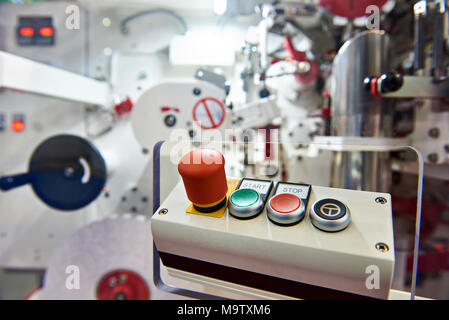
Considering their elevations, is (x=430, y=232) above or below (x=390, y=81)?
below

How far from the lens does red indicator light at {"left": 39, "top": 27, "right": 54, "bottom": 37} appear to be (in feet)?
4.81

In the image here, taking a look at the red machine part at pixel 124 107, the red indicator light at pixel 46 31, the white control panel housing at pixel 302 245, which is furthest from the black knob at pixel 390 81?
the red indicator light at pixel 46 31

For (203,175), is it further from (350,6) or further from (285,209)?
(350,6)

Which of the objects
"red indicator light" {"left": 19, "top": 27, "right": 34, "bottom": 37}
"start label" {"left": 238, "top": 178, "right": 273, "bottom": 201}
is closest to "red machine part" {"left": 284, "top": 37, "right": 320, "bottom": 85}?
"start label" {"left": 238, "top": 178, "right": 273, "bottom": 201}

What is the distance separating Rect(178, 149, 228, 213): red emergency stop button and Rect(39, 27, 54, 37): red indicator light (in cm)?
163

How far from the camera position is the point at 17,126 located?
58.5 inches

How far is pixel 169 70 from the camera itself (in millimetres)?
1300

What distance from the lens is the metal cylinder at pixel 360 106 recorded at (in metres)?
0.78

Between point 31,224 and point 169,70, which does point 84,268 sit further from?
point 169,70

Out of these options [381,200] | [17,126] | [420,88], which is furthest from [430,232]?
[17,126]

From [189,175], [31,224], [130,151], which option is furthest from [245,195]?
[31,224]

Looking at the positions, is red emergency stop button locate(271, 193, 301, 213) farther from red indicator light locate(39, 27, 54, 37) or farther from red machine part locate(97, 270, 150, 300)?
red indicator light locate(39, 27, 54, 37)

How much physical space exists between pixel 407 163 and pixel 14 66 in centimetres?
153

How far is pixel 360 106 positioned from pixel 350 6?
12.4 inches
